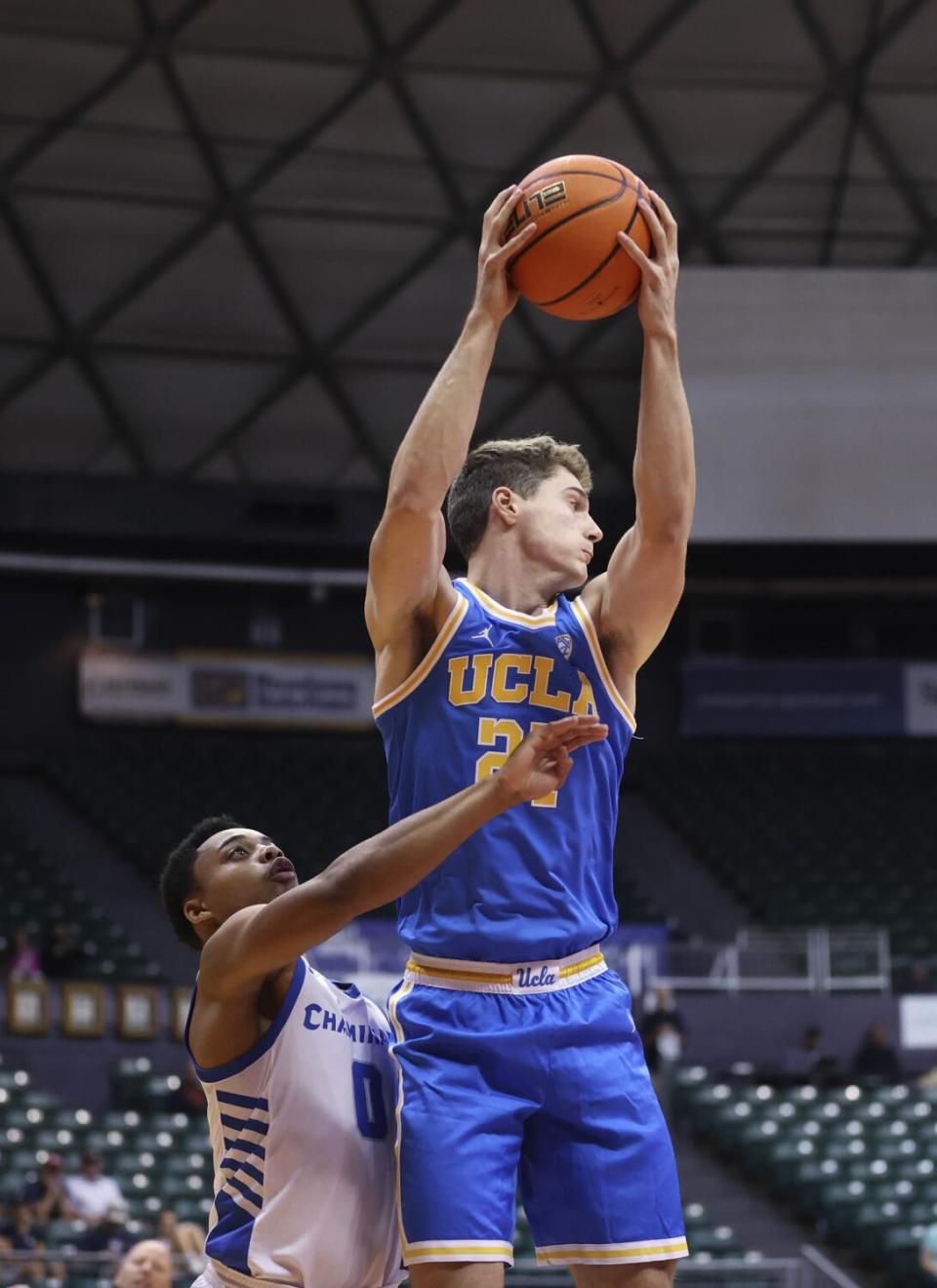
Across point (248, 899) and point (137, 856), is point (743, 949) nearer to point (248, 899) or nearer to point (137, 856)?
point (137, 856)

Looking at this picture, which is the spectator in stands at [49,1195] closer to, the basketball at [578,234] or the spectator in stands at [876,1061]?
the spectator in stands at [876,1061]

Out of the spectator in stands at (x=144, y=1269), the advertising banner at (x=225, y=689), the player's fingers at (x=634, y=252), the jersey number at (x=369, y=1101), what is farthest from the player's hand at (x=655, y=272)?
the advertising banner at (x=225, y=689)

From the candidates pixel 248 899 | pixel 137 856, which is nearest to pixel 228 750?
pixel 137 856

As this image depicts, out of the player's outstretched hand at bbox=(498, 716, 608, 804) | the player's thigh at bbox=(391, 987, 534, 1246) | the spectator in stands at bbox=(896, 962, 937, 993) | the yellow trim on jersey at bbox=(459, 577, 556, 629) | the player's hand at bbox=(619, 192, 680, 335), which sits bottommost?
the spectator in stands at bbox=(896, 962, 937, 993)

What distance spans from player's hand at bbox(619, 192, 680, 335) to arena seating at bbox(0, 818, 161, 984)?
15937mm

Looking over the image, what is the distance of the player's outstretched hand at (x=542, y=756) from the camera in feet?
12.3

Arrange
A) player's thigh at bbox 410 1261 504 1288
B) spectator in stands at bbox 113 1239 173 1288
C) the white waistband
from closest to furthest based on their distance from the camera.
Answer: player's thigh at bbox 410 1261 504 1288, the white waistband, spectator in stands at bbox 113 1239 173 1288

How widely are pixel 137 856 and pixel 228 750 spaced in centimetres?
331

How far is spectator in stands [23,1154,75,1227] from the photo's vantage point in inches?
531

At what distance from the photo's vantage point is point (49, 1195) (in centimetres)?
1355

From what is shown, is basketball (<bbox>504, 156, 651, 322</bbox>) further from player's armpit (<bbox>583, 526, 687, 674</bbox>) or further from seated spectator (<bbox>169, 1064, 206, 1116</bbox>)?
seated spectator (<bbox>169, 1064, 206, 1116</bbox>)

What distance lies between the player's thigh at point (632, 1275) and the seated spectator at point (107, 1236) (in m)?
8.78

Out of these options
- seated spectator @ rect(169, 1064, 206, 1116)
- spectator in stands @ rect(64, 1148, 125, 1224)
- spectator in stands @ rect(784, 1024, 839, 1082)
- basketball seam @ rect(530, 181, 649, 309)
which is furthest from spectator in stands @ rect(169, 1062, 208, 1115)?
basketball seam @ rect(530, 181, 649, 309)

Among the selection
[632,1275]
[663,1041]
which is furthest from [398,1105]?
[663,1041]
